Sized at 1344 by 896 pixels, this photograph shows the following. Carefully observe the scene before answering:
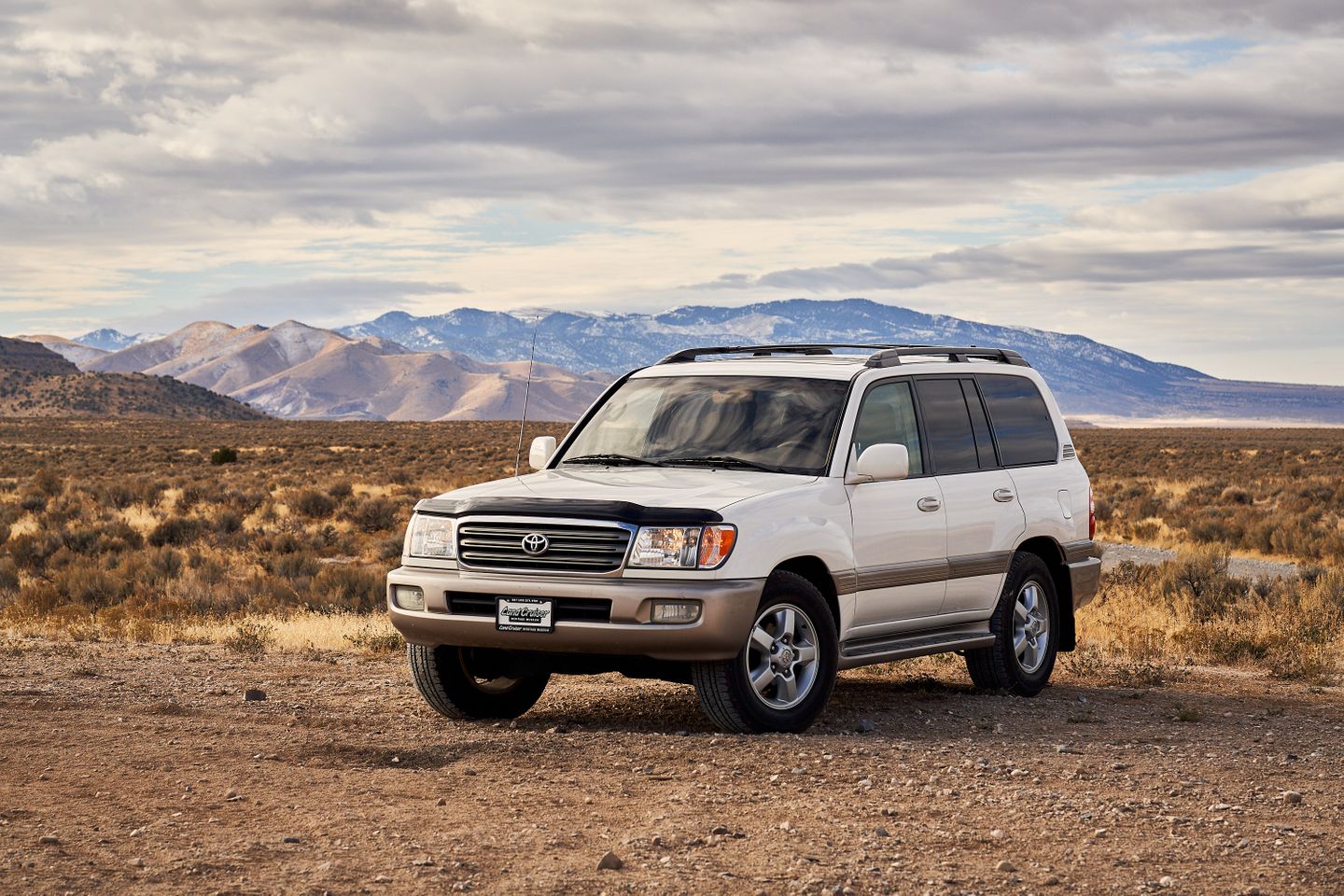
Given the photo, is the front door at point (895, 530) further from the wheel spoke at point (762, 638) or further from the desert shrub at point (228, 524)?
the desert shrub at point (228, 524)

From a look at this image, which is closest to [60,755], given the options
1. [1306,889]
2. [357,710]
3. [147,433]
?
[357,710]

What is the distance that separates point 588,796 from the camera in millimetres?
6957

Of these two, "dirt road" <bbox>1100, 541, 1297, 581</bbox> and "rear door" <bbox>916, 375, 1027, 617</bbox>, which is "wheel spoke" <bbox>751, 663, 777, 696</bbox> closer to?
"rear door" <bbox>916, 375, 1027, 617</bbox>

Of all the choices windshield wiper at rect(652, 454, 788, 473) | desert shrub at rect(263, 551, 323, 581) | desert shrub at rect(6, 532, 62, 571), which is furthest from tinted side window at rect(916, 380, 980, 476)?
desert shrub at rect(6, 532, 62, 571)

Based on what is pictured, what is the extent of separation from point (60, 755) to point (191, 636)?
6190 mm

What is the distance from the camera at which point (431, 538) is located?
8.80 m

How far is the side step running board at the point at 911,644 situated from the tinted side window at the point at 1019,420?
1.18 metres

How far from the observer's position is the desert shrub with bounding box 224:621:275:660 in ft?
41.8

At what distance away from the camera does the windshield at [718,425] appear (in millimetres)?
9211

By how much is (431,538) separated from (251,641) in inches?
188

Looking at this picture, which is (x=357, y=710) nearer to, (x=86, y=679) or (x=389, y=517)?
(x=86, y=679)

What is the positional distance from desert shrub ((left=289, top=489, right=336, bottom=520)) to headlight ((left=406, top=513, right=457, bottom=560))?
22.1 metres

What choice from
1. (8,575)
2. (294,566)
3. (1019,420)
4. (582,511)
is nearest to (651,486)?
(582,511)

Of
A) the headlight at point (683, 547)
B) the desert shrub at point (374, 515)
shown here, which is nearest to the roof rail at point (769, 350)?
the headlight at point (683, 547)
